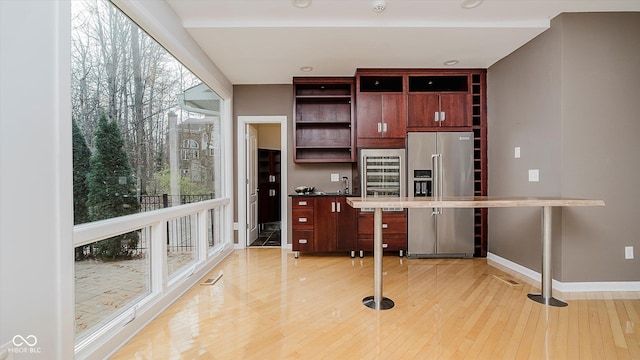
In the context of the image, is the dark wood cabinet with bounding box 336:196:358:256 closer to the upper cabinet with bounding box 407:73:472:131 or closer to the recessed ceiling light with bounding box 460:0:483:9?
the upper cabinet with bounding box 407:73:472:131

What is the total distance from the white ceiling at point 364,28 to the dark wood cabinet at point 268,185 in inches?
110

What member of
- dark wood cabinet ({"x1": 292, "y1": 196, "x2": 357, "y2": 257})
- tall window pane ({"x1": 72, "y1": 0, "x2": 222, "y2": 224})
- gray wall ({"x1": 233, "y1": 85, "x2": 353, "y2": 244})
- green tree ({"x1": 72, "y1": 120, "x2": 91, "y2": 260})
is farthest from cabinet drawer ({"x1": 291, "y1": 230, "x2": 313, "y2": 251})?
green tree ({"x1": 72, "y1": 120, "x2": 91, "y2": 260})

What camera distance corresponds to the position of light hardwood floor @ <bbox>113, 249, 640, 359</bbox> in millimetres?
1801

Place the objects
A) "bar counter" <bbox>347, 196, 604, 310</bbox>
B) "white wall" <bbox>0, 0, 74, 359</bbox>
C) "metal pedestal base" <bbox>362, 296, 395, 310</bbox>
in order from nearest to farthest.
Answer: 1. "white wall" <bbox>0, 0, 74, 359</bbox>
2. "bar counter" <bbox>347, 196, 604, 310</bbox>
3. "metal pedestal base" <bbox>362, 296, 395, 310</bbox>

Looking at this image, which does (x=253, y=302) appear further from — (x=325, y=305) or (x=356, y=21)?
(x=356, y=21)

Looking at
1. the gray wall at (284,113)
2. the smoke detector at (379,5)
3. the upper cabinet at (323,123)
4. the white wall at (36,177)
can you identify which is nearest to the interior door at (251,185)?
the gray wall at (284,113)

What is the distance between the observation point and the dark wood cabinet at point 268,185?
613cm

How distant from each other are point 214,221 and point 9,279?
8.94 ft

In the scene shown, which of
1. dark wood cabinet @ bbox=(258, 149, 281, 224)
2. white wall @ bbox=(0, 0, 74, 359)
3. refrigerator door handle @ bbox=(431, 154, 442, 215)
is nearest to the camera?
white wall @ bbox=(0, 0, 74, 359)

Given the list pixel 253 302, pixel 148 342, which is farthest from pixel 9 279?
pixel 253 302

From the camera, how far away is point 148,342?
6.26 ft

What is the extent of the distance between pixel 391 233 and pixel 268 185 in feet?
11.0

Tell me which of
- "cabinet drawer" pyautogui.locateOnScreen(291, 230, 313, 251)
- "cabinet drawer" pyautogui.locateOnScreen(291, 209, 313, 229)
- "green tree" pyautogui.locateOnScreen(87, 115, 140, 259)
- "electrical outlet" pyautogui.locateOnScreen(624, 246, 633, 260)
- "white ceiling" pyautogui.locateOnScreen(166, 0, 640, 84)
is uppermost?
"white ceiling" pyautogui.locateOnScreen(166, 0, 640, 84)

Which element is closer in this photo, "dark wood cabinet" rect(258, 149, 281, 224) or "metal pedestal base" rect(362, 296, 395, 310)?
"metal pedestal base" rect(362, 296, 395, 310)
